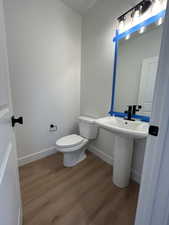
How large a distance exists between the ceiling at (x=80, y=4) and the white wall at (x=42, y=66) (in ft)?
0.27

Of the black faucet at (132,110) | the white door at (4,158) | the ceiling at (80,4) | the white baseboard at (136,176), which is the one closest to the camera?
the white door at (4,158)

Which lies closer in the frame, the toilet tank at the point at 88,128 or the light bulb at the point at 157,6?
the light bulb at the point at 157,6

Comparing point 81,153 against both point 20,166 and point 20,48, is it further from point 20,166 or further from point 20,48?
point 20,48

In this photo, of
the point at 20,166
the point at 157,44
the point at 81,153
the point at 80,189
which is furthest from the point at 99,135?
the point at 157,44

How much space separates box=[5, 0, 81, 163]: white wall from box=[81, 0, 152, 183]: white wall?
0.68 feet

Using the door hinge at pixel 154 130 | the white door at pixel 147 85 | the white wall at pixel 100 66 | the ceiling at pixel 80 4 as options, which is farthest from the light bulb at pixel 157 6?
the door hinge at pixel 154 130

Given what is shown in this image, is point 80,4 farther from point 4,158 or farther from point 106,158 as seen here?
point 106,158

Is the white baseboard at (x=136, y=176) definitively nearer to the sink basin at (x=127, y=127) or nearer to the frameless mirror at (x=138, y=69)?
Answer: the sink basin at (x=127, y=127)

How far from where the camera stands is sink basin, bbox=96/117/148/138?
0.95 m

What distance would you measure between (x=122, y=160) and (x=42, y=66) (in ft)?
5.67

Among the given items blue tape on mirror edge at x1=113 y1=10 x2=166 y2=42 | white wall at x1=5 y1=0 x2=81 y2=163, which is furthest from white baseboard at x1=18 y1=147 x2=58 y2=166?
blue tape on mirror edge at x1=113 y1=10 x2=166 y2=42

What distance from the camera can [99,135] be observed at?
1.92 metres

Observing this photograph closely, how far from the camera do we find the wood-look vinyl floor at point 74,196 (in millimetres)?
1002

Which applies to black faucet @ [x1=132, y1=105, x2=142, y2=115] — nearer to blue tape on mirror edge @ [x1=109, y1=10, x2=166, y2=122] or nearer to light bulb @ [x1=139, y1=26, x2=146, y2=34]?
blue tape on mirror edge @ [x1=109, y1=10, x2=166, y2=122]
